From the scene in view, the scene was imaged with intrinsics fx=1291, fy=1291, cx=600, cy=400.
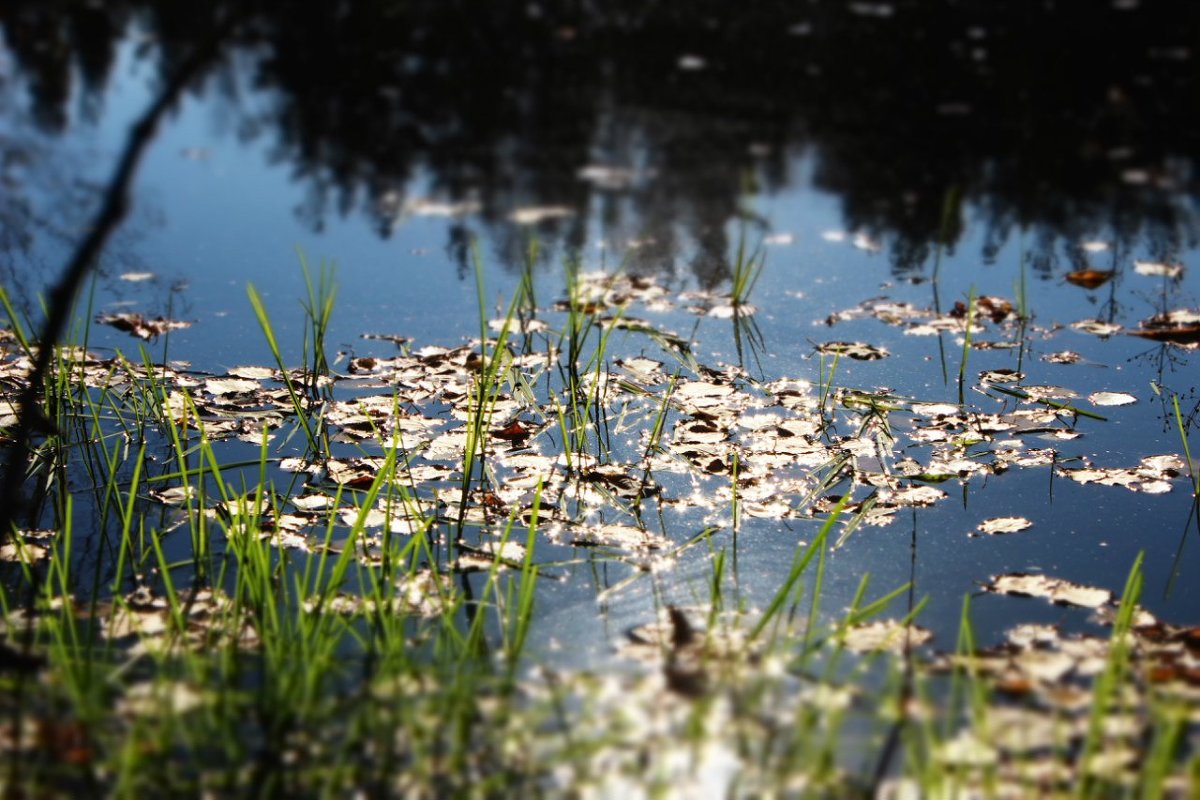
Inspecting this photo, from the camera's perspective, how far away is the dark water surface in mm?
2891

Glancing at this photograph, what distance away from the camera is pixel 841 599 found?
2428mm

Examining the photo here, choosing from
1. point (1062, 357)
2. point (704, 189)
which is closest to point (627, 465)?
point (1062, 357)

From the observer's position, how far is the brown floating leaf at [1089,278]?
177 inches

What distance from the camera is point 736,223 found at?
17.3 feet

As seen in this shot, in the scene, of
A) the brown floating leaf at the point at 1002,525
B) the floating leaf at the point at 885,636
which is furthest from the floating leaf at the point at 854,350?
the floating leaf at the point at 885,636

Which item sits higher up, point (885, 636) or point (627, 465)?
point (627, 465)

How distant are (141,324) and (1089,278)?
10.4 ft

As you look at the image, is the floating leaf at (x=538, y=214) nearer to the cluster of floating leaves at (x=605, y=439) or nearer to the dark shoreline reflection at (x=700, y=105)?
the dark shoreline reflection at (x=700, y=105)

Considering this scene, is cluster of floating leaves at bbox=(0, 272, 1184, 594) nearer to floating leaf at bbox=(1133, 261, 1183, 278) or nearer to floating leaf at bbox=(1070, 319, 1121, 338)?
floating leaf at bbox=(1070, 319, 1121, 338)

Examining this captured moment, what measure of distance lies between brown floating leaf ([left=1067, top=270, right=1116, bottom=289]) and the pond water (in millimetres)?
21

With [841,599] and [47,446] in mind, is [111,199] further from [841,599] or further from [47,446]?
[47,446]

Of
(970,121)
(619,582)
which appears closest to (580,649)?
(619,582)

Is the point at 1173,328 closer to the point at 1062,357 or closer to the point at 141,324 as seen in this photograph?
the point at 1062,357

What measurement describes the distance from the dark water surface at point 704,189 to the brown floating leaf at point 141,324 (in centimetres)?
6
